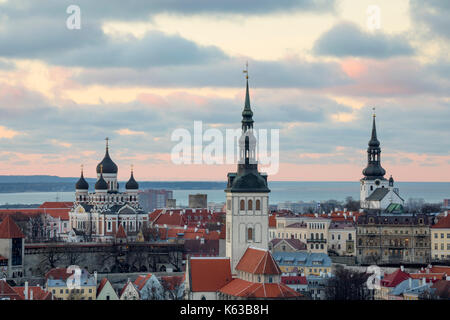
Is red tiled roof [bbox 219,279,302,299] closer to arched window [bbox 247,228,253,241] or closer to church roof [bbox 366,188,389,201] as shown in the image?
arched window [bbox 247,228,253,241]

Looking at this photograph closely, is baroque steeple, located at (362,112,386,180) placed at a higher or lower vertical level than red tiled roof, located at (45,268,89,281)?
higher

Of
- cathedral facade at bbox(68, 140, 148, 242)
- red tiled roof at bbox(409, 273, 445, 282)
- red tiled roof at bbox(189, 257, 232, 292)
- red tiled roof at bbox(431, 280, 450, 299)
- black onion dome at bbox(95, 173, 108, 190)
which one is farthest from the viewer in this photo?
black onion dome at bbox(95, 173, 108, 190)

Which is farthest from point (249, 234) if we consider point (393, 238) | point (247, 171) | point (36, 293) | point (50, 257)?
point (393, 238)

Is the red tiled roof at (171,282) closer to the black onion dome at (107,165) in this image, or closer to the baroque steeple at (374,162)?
the black onion dome at (107,165)

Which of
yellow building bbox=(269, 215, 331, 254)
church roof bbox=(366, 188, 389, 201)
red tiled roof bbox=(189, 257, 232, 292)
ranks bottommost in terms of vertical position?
red tiled roof bbox=(189, 257, 232, 292)

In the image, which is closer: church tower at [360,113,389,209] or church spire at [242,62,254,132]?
church spire at [242,62,254,132]

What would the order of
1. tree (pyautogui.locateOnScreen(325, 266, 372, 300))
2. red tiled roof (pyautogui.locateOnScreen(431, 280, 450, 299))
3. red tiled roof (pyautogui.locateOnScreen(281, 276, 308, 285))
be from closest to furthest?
red tiled roof (pyautogui.locateOnScreen(431, 280, 450, 299)) → tree (pyautogui.locateOnScreen(325, 266, 372, 300)) → red tiled roof (pyautogui.locateOnScreen(281, 276, 308, 285))

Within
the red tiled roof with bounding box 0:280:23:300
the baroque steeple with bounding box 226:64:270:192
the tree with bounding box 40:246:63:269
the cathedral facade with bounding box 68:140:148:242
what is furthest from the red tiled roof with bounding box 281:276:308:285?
the cathedral facade with bounding box 68:140:148:242

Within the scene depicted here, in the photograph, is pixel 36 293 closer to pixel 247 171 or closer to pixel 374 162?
pixel 247 171
